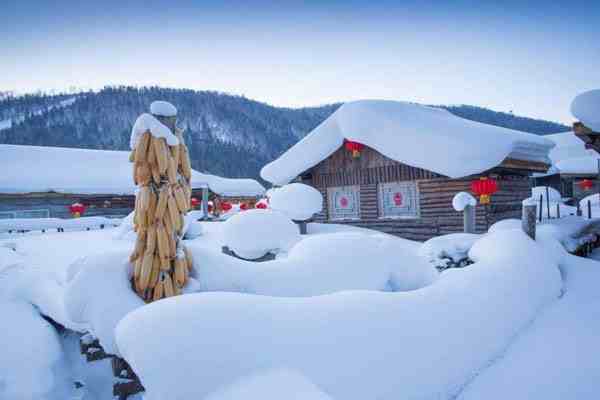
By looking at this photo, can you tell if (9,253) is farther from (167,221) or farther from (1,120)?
(1,120)

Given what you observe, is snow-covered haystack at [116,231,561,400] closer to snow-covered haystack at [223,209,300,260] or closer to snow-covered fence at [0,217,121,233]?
snow-covered haystack at [223,209,300,260]

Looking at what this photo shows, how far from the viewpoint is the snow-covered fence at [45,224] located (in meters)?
16.0

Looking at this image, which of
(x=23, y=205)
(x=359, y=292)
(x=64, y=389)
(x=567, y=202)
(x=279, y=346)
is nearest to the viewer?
(x=279, y=346)

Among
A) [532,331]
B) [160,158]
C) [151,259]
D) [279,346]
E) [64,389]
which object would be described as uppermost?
[160,158]

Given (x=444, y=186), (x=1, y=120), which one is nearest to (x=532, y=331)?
(x=444, y=186)

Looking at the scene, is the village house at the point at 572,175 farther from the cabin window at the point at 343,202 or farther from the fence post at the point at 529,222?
the fence post at the point at 529,222

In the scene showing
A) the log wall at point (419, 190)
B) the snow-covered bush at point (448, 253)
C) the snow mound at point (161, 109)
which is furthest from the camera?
the log wall at point (419, 190)

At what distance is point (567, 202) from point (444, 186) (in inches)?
829

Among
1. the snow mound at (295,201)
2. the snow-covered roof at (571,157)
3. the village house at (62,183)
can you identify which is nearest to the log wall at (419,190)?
the snow mound at (295,201)

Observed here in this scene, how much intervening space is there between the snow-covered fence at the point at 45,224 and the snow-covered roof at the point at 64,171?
4.75 m

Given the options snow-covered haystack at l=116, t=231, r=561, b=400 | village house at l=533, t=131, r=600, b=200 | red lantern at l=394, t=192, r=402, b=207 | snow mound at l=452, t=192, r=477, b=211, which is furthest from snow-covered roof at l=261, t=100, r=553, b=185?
village house at l=533, t=131, r=600, b=200

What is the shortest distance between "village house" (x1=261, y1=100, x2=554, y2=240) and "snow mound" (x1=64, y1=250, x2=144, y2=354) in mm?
8913

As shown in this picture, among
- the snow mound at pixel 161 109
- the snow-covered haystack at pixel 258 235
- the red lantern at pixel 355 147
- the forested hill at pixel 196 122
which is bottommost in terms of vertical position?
the snow-covered haystack at pixel 258 235

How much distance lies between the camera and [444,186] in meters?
11.3
